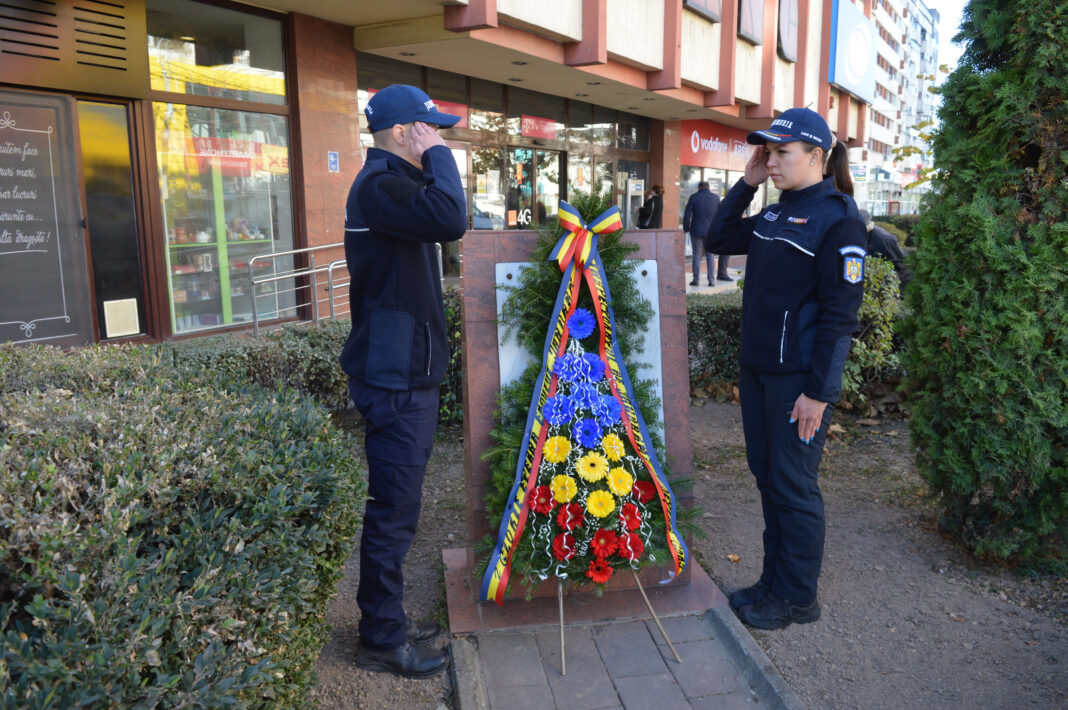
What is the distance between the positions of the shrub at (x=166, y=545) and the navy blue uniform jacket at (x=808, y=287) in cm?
176

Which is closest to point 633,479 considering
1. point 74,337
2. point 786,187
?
point 786,187

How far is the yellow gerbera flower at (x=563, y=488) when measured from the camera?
3.01 meters

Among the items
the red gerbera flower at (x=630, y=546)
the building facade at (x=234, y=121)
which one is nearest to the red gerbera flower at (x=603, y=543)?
the red gerbera flower at (x=630, y=546)

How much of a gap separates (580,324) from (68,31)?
22.1ft

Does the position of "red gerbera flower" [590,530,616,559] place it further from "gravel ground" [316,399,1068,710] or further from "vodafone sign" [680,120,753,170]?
"vodafone sign" [680,120,753,170]

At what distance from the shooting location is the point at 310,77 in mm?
9656

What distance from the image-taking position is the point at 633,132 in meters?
18.2

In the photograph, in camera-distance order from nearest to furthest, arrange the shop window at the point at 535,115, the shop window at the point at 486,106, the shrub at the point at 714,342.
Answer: the shrub at the point at 714,342 < the shop window at the point at 486,106 < the shop window at the point at 535,115

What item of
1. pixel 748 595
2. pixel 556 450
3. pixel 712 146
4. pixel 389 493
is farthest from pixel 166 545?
pixel 712 146

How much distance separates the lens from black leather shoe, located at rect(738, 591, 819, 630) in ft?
10.7

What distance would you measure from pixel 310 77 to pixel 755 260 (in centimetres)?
807

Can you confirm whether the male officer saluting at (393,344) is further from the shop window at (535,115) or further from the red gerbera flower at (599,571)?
the shop window at (535,115)

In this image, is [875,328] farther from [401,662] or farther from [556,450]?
[401,662]

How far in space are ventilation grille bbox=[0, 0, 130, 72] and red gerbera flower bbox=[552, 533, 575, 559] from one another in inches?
273
